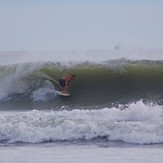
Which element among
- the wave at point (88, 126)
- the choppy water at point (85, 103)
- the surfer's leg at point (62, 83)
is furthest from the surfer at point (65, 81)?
the wave at point (88, 126)

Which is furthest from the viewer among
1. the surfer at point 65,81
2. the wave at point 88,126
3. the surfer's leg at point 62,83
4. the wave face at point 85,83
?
the surfer's leg at point 62,83

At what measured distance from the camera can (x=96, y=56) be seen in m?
19.8

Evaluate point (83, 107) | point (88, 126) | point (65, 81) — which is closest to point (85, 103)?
point (83, 107)

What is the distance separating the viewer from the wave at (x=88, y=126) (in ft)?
36.5

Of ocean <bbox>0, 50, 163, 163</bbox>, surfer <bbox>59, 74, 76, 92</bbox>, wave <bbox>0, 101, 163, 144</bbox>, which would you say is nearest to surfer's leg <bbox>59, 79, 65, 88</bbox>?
surfer <bbox>59, 74, 76, 92</bbox>

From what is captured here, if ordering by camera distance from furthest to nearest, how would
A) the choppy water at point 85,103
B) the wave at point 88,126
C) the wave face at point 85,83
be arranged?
the wave face at point 85,83 < the choppy water at point 85,103 < the wave at point 88,126

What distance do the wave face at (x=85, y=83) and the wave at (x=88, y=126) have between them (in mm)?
2806

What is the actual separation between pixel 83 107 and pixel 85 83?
217cm

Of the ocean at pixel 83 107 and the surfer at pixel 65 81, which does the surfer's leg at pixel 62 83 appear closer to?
the surfer at pixel 65 81

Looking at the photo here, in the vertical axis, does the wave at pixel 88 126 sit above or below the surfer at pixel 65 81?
below

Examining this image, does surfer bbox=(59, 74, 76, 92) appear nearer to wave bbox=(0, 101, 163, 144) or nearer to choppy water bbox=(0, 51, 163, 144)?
choppy water bbox=(0, 51, 163, 144)

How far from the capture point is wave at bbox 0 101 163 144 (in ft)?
36.5
